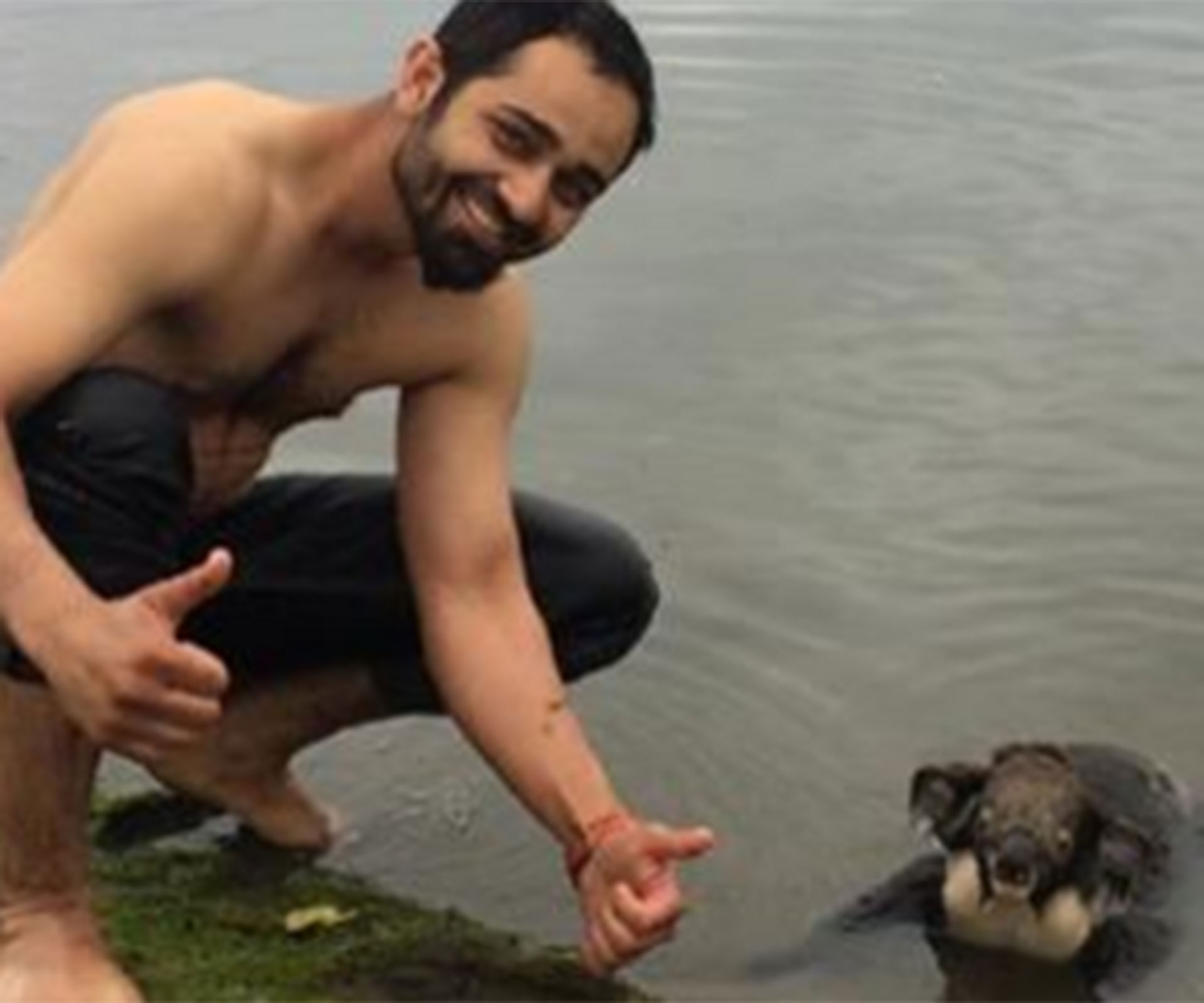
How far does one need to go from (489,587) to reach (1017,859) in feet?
4.26

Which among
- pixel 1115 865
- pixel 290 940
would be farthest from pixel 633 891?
pixel 1115 865

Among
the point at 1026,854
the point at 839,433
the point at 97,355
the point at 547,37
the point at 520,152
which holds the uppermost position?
the point at 547,37

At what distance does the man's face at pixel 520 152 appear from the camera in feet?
13.1

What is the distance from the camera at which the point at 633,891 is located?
149 inches

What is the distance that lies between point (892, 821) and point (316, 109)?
7.47 feet

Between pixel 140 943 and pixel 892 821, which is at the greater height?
pixel 140 943

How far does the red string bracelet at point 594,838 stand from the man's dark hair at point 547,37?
1.18 metres

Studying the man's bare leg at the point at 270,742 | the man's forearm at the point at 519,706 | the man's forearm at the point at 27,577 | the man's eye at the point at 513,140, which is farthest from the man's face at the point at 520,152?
the man's bare leg at the point at 270,742

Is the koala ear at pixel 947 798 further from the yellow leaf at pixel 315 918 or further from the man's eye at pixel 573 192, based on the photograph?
the man's eye at pixel 573 192

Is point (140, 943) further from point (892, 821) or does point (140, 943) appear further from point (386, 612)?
point (892, 821)

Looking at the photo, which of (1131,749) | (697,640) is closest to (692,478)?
(697,640)

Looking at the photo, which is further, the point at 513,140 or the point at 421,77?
the point at 421,77

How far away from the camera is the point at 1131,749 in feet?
19.2

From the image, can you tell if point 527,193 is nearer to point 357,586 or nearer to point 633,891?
point 357,586
